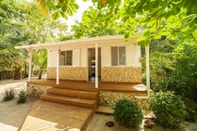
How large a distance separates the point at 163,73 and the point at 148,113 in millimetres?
2832

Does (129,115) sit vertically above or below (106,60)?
below

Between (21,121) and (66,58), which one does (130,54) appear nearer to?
(66,58)

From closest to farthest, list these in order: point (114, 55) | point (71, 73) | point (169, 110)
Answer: point (169, 110), point (114, 55), point (71, 73)

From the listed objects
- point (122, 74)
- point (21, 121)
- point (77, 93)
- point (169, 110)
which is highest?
point (122, 74)

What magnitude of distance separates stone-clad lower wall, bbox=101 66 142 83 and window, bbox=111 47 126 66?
0.42m

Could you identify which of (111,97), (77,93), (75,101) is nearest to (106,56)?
(111,97)

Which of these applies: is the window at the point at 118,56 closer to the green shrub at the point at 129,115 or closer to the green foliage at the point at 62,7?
the green shrub at the point at 129,115

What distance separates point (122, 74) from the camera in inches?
271

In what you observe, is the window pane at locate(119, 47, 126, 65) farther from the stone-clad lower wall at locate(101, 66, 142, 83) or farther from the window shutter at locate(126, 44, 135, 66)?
the stone-clad lower wall at locate(101, 66, 142, 83)

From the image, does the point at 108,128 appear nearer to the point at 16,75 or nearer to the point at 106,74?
the point at 106,74

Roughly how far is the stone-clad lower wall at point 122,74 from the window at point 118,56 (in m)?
0.42

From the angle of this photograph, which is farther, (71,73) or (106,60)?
(71,73)

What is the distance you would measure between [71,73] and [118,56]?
415 cm

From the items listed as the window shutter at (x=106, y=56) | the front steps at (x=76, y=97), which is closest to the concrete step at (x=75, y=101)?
the front steps at (x=76, y=97)
